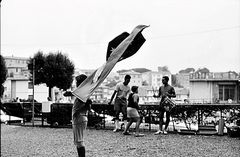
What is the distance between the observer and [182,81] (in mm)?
171500

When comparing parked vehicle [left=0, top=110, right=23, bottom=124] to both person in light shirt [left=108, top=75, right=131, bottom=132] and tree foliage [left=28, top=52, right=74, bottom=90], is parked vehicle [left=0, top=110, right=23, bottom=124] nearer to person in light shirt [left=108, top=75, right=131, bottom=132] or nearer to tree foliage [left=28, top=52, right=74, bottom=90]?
person in light shirt [left=108, top=75, right=131, bottom=132]

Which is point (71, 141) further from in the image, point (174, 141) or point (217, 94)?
point (217, 94)

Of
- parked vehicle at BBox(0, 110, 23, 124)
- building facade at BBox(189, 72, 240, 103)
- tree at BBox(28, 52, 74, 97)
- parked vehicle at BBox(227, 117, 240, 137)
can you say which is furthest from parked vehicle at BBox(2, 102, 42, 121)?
building facade at BBox(189, 72, 240, 103)

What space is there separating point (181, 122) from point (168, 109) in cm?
158

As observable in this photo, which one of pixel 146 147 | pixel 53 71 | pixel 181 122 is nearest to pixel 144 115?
pixel 181 122

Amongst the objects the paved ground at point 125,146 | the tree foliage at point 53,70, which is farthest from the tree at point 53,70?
the paved ground at point 125,146

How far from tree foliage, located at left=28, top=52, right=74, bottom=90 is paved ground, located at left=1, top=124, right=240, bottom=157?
3721cm

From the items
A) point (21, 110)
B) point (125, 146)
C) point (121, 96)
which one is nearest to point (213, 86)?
point (21, 110)

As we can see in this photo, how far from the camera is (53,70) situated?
49656 millimetres

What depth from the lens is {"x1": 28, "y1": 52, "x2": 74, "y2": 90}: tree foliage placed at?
49.2 metres

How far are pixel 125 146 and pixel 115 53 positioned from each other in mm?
6251

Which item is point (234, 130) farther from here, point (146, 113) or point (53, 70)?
point (53, 70)

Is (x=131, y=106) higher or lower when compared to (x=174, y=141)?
higher

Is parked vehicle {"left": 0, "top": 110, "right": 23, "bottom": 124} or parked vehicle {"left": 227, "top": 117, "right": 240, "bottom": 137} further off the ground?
parked vehicle {"left": 227, "top": 117, "right": 240, "bottom": 137}
